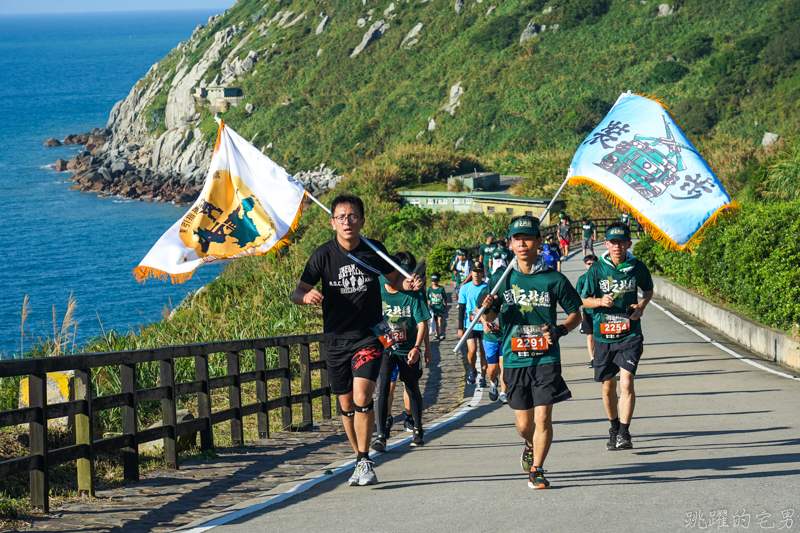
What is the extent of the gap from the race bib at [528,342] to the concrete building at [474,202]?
4509cm

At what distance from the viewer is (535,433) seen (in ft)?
20.9

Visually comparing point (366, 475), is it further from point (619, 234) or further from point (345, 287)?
point (619, 234)

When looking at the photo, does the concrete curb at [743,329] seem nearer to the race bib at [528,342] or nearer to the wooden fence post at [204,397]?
the race bib at [528,342]

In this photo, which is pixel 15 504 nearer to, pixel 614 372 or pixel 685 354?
pixel 614 372

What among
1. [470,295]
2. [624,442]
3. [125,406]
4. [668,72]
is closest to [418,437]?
[624,442]

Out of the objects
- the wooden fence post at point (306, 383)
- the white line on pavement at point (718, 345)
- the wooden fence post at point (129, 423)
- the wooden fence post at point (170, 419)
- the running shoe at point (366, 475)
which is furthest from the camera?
the white line on pavement at point (718, 345)

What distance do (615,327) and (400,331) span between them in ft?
7.39

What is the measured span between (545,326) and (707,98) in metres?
85.9

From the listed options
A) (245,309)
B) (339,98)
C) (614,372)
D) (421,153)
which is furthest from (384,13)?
(614,372)

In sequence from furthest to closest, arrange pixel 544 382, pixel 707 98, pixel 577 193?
pixel 707 98, pixel 577 193, pixel 544 382

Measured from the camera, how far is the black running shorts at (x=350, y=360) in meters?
6.74

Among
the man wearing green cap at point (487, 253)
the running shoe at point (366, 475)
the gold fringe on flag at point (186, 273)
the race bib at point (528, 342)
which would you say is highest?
the man wearing green cap at point (487, 253)

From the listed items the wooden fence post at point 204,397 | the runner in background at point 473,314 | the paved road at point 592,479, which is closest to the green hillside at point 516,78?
the runner in background at point 473,314

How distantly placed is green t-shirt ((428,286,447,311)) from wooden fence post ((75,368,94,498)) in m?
9.12
